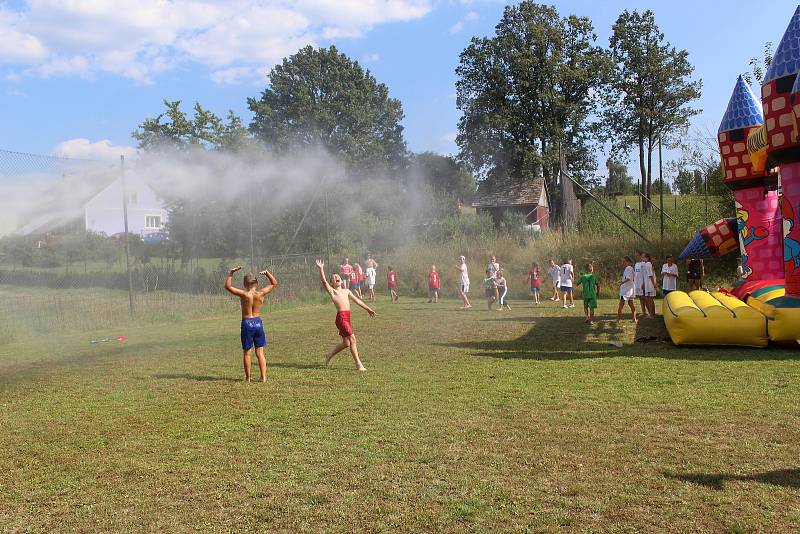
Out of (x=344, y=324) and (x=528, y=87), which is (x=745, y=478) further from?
(x=528, y=87)

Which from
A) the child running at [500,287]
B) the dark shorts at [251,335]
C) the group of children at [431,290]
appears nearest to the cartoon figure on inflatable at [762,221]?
the group of children at [431,290]

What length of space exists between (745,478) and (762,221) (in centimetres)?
1010

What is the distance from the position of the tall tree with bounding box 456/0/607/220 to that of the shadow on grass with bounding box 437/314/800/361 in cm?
2480

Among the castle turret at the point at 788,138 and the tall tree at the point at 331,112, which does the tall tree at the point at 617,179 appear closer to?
the tall tree at the point at 331,112

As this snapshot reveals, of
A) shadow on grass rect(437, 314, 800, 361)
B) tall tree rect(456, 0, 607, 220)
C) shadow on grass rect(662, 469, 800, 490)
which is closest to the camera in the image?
shadow on grass rect(662, 469, 800, 490)

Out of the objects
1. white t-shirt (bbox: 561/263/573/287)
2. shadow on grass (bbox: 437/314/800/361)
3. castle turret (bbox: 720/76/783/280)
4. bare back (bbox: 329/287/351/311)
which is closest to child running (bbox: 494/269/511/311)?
white t-shirt (bbox: 561/263/573/287)

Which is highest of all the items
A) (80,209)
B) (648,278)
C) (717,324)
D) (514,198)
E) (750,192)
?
(514,198)

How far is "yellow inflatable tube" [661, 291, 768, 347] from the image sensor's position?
11383 millimetres

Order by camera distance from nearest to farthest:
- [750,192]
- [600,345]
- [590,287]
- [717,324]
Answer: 1. [717,324]
2. [600,345]
3. [750,192]
4. [590,287]

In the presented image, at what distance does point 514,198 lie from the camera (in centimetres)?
4247

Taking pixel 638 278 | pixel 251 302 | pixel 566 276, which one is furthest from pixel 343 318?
pixel 566 276

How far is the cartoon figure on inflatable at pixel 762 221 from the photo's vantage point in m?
10.9

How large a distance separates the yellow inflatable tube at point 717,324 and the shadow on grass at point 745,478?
6.75 meters

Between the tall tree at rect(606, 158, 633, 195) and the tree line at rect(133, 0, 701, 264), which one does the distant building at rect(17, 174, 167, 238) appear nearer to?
the tree line at rect(133, 0, 701, 264)
